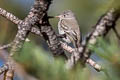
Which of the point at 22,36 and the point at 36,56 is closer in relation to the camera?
the point at 36,56

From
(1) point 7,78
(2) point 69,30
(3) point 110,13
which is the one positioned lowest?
(2) point 69,30

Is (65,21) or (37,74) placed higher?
(37,74)

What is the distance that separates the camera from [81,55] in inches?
17.5

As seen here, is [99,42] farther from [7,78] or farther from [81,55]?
[7,78]

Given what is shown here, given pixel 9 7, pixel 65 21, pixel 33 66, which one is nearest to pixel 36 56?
pixel 33 66

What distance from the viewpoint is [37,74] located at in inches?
16.4

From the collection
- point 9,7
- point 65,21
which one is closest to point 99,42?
point 9,7

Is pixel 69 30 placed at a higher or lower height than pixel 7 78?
lower

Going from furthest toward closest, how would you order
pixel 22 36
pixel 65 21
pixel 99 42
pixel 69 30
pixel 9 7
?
pixel 65 21
pixel 69 30
pixel 9 7
pixel 22 36
pixel 99 42

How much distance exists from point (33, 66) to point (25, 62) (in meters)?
0.01

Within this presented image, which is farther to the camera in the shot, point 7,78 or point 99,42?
point 7,78

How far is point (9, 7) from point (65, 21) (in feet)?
2.38

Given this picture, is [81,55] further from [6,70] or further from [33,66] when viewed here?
[6,70]

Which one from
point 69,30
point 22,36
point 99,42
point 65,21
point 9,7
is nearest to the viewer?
point 99,42
